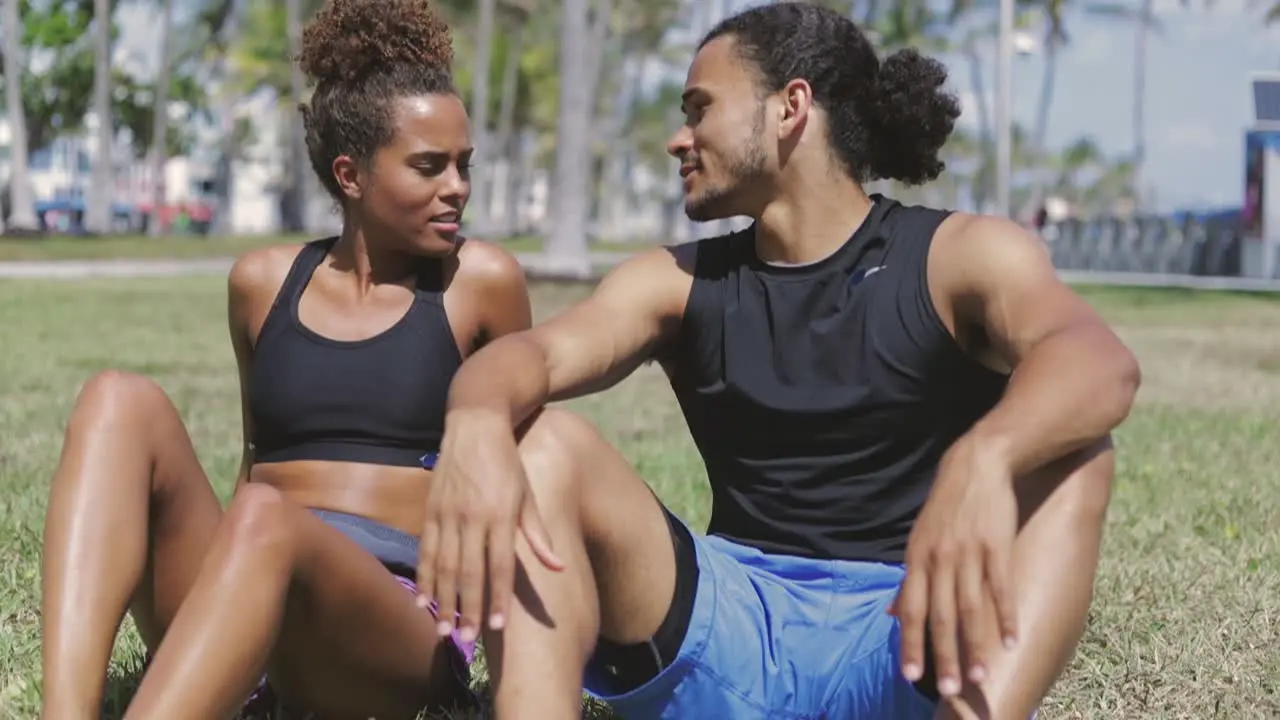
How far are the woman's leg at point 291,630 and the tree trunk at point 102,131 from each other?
123ft

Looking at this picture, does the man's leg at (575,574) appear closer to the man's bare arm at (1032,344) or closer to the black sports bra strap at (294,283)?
the man's bare arm at (1032,344)

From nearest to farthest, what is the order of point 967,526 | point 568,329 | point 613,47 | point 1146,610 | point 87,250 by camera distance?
point 967,526 → point 568,329 → point 1146,610 → point 87,250 → point 613,47

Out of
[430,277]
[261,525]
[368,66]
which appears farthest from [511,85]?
[261,525]

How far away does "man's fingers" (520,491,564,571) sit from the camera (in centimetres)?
273

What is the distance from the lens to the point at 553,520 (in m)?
2.81

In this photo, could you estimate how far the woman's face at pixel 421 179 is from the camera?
12.4ft

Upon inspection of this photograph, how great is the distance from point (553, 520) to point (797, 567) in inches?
23.1

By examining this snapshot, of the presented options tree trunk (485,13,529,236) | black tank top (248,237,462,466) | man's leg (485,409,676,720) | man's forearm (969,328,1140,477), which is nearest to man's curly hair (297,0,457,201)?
black tank top (248,237,462,466)

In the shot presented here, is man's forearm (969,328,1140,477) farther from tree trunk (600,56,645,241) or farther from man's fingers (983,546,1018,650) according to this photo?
tree trunk (600,56,645,241)

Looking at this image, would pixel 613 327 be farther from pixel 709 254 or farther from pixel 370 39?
pixel 370 39

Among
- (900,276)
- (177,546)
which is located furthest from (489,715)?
(900,276)

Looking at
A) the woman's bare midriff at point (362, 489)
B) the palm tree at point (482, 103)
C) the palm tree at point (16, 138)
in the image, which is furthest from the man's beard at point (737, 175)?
the palm tree at point (16, 138)

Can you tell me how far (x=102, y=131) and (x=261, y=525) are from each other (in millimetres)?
39611

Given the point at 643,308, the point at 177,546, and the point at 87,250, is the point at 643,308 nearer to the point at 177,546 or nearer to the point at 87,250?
the point at 177,546
